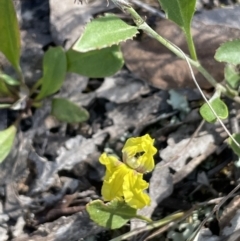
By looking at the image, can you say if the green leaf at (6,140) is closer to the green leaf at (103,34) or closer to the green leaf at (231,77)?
the green leaf at (103,34)

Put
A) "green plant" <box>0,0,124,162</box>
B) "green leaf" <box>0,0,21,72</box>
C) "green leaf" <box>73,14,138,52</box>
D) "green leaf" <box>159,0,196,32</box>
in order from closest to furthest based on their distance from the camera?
1. "green leaf" <box>73,14,138,52</box>
2. "green leaf" <box>159,0,196,32</box>
3. "green leaf" <box>0,0,21,72</box>
4. "green plant" <box>0,0,124,162</box>

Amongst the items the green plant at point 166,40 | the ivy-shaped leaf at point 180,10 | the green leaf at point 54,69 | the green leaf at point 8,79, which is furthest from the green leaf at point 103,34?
the green leaf at point 8,79

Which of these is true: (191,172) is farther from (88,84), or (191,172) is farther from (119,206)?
(88,84)

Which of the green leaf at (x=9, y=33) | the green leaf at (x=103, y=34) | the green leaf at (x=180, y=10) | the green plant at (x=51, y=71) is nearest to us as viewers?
the green leaf at (x=103, y=34)

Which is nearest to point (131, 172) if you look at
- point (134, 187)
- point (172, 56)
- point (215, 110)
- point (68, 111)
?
point (134, 187)

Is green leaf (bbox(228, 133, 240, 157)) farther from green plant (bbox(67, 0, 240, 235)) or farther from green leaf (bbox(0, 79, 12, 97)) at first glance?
green leaf (bbox(0, 79, 12, 97))

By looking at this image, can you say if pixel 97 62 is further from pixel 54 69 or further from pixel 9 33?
pixel 9 33

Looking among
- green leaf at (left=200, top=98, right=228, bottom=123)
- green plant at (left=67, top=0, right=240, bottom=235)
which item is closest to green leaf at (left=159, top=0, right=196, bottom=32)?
green plant at (left=67, top=0, right=240, bottom=235)
